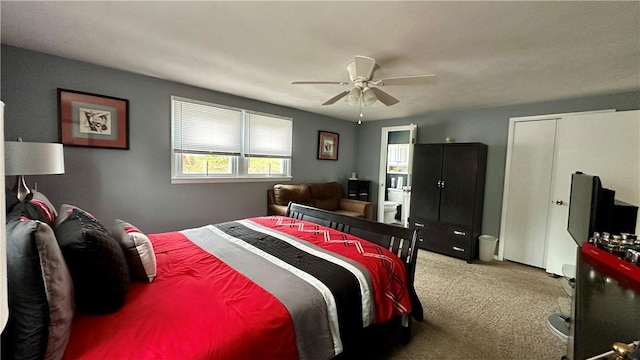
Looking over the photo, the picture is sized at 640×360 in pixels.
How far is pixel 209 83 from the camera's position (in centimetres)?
329

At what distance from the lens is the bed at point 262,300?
1030mm

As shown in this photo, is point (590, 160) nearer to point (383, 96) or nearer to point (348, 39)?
point (383, 96)

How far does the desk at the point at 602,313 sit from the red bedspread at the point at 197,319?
3.06ft

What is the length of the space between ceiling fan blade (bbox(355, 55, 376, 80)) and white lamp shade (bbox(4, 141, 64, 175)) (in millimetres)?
2343

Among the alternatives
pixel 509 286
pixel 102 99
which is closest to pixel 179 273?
pixel 102 99

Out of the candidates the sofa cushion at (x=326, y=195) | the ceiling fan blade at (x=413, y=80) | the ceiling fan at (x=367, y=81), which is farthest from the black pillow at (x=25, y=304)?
the sofa cushion at (x=326, y=195)

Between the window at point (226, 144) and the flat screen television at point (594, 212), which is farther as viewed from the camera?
the window at point (226, 144)

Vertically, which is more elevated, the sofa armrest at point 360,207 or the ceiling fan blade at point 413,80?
the ceiling fan blade at point 413,80

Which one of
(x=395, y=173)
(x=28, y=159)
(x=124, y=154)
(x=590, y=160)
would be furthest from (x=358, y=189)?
(x=28, y=159)

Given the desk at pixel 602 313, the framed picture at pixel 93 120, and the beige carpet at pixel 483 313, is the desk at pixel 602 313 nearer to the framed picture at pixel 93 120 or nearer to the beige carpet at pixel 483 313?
the beige carpet at pixel 483 313

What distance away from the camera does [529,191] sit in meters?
3.68

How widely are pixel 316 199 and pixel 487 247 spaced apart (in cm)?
271

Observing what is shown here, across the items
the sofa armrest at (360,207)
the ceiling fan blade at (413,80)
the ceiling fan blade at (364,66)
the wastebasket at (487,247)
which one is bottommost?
the wastebasket at (487,247)

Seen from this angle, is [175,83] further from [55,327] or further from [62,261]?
[55,327]
